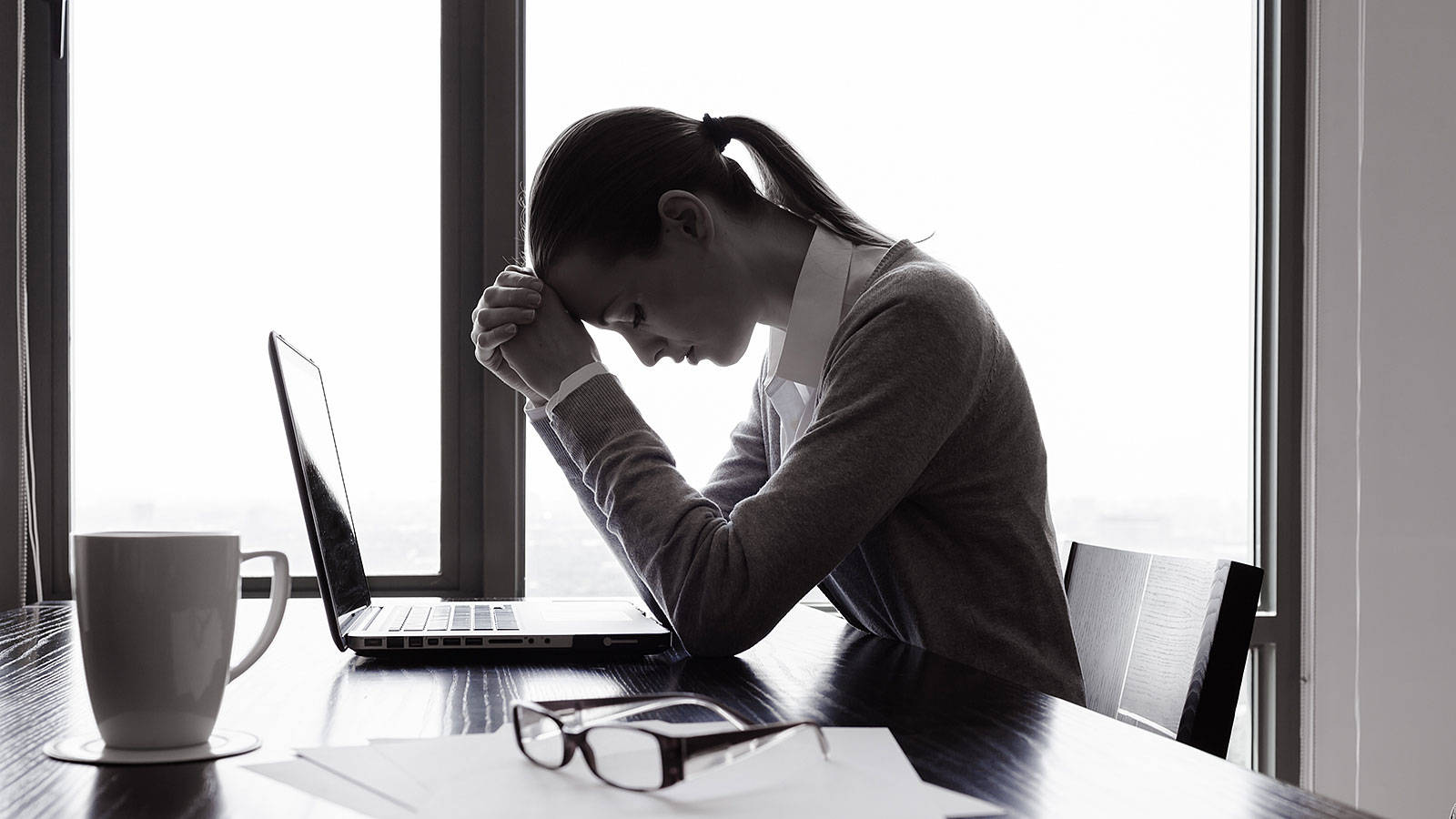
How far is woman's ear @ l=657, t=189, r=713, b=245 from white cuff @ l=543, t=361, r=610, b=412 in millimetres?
173

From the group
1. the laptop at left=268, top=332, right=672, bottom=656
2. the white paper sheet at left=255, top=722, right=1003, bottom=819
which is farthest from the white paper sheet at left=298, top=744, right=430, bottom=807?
the laptop at left=268, top=332, right=672, bottom=656

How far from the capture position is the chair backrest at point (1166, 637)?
0.84 metres

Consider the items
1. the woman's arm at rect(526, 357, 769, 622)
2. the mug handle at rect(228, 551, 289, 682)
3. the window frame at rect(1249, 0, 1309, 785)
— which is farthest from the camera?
the window frame at rect(1249, 0, 1309, 785)

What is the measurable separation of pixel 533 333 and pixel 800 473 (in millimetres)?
344

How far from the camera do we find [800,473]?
92cm

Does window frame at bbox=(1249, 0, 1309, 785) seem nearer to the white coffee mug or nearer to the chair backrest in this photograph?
the chair backrest

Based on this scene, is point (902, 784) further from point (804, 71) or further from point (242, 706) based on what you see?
point (804, 71)

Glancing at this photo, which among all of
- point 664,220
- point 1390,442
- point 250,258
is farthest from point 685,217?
point 1390,442

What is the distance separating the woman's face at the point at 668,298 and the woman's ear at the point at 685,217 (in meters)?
0.01

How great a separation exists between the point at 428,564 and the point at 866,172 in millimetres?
981

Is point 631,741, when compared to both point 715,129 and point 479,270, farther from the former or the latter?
point 479,270

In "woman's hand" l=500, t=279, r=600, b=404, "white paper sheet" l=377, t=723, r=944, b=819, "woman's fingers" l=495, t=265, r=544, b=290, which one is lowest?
"white paper sheet" l=377, t=723, r=944, b=819

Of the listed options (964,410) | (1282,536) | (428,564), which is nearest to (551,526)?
(428,564)

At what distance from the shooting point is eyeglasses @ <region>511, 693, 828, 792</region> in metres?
0.42
